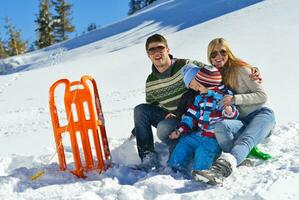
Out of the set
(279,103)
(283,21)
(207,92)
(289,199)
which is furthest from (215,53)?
(283,21)

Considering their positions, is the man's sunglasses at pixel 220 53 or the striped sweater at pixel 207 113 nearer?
the striped sweater at pixel 207 113

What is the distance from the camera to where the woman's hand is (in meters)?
3.91

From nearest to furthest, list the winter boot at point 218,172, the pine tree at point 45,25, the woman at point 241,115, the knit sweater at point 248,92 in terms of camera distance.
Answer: the winter boot at point 218,172 < the woman at point 241,115 < the knit sweater at point 248,92 < the pine tree at point 45,25

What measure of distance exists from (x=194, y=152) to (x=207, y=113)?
0.43m

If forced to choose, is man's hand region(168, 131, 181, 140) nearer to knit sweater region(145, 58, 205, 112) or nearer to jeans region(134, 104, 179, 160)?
jeans region(134, 104, 179, 160)

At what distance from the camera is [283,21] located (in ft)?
50.4

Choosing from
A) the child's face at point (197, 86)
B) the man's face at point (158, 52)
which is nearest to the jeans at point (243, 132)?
the child's face at point (197, 86)

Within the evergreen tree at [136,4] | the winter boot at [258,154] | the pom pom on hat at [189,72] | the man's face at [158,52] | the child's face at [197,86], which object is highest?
the evergreen tree at [136,4]

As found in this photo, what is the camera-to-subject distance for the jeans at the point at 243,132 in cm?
374

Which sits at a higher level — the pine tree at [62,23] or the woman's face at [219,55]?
the pine tree at [62,23]

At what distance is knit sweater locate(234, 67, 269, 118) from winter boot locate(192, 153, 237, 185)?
74cm

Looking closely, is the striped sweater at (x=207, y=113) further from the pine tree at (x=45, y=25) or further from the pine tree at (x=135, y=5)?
the pine tree at (x=135, y=5)

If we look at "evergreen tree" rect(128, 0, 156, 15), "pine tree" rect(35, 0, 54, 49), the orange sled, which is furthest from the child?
"evergreen tree" rect(128, 0, 156, 15)

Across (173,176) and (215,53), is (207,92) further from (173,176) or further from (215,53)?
(173,176)
